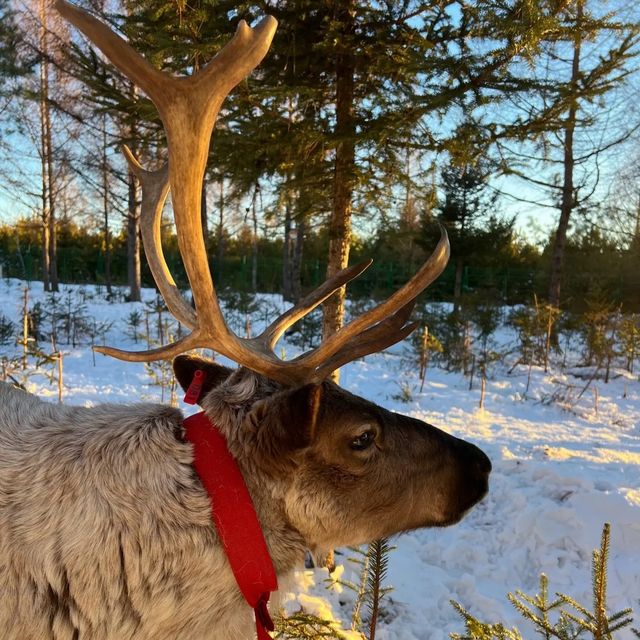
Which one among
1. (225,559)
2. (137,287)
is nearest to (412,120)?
(225,559)

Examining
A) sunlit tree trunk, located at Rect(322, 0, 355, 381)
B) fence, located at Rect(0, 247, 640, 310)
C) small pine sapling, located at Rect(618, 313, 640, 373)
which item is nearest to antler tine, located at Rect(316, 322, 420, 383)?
sunlit tree trunk, located at Rect(322, 0, 355, 381)

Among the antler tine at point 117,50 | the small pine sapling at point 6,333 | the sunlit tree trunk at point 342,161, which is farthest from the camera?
the small pine sapling at point 6,333

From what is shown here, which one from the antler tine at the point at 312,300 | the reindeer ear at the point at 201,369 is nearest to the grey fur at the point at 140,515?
the reindeer ear at the point at 201,369

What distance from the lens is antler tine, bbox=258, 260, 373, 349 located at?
2.21m

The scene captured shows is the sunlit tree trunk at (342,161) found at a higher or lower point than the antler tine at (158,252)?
higher

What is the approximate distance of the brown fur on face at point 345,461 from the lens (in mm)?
1679

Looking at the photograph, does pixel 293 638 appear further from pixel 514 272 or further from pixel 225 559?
pixel 514 272

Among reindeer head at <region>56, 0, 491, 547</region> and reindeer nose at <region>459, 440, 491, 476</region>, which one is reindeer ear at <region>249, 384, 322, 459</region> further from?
reindeer nose at <region>459, 440, 491, 476</region>

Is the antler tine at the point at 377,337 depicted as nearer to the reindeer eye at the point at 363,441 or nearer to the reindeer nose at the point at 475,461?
the reindeer eye at the point at 363,441

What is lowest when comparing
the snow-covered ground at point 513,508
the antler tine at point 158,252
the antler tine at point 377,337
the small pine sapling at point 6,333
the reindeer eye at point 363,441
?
the snow-covered ground at point 513,508

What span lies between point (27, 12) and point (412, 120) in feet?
51.7

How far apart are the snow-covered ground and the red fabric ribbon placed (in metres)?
2.10

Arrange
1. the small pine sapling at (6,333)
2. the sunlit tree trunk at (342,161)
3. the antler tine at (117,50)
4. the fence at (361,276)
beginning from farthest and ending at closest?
1. the fence at (361,276)
2. the small pine sapling at (6,333)
3. the sunlit tree trunk at (342,161)
4. the antler tine at (117,50)

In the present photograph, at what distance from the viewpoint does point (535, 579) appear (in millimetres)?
3684
